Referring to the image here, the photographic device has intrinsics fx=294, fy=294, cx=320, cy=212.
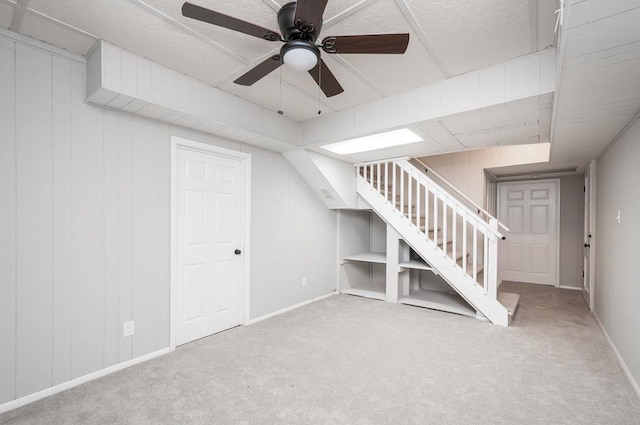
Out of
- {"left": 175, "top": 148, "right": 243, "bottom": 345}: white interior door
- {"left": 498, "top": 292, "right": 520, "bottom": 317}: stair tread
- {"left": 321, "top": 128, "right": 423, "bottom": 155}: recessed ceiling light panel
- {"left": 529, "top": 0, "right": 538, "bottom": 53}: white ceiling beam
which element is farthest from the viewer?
{"left": 498, "top": 292, "right": 520, "bottom": 317}: stair tread

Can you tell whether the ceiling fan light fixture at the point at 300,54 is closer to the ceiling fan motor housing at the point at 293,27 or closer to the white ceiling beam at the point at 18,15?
the ceiling fan motor housing at the point at 293,27

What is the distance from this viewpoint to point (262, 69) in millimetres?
1898

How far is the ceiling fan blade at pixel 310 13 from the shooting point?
134 centimetres

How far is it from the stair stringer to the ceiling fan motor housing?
10.2ft

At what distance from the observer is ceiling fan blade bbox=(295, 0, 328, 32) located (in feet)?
4.39

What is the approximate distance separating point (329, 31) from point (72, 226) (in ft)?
7.65

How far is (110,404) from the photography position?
1988 millimetres

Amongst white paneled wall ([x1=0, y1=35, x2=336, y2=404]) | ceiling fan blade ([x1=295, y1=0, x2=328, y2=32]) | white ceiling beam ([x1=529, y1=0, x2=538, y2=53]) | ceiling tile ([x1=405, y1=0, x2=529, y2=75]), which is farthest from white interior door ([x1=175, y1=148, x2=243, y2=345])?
white ceiling beam ([x1=529, y1=0, x2=538, y2=53])

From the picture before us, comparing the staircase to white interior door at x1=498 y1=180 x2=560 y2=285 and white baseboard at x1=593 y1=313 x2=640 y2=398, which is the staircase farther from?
white interior door at x1=498 y1=180 x2=560 y2=285

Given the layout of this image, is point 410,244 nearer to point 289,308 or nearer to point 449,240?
point 449,240

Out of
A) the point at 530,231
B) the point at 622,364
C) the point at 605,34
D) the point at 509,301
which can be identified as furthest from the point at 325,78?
the point at 530,231

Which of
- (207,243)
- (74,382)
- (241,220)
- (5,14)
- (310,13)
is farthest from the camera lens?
(241,220)

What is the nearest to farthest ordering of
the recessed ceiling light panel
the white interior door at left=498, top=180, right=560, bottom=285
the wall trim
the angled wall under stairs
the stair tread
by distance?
the wall trim
the recessed ceiling light panel
the angled wall under stairs
the stair tread
the white interior door at left=498, top=180, right=560, bottom=285

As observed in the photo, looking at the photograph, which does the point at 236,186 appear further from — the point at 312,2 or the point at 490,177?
the point at 490,177
